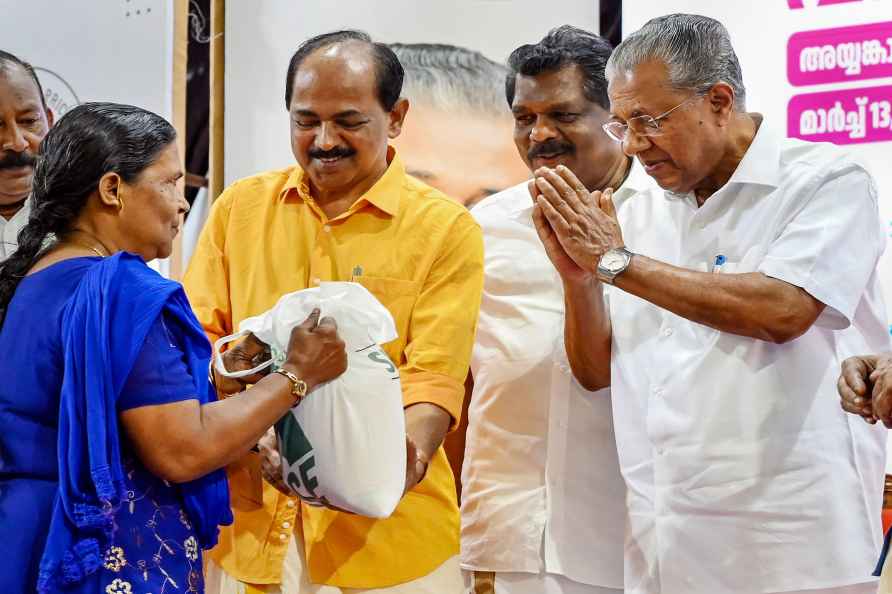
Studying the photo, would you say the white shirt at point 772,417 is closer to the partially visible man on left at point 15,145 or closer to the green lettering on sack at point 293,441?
the green lettering on sack at point 293,441

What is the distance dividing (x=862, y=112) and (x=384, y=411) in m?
2.11

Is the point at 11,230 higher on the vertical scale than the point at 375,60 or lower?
lower

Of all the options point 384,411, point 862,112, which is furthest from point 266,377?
point 862,112

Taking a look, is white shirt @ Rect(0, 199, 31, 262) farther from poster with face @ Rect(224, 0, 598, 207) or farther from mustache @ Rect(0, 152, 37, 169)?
poster with face @ Rect(224, 0, 598, 207)

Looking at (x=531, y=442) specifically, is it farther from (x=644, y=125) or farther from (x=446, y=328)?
(x=644, y=125)

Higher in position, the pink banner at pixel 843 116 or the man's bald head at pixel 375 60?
the man's bald head at pixel 375 60

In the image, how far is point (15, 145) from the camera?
10.8 feet

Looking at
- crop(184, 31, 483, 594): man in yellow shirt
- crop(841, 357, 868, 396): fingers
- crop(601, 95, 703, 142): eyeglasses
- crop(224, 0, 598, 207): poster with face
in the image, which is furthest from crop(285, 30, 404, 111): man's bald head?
crop(224, 0, 598, 207): poster with face

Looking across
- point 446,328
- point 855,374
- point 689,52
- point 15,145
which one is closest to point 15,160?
point 15,145

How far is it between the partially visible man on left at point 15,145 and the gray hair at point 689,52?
→ 5.63 feet

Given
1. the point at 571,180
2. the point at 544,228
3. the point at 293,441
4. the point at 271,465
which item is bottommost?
the point at 271,465

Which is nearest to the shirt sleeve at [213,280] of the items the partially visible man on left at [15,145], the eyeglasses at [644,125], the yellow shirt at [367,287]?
the yellow shirt at [367,287]

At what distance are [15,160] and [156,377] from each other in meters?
1.45

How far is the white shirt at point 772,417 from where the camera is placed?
249 cm
